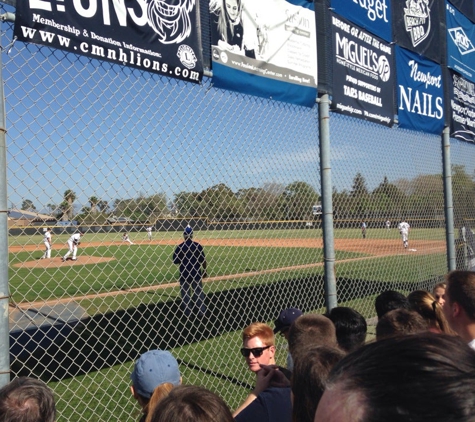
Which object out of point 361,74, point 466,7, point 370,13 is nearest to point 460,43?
point 466,7

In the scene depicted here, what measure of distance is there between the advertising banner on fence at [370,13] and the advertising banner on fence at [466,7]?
277 cm

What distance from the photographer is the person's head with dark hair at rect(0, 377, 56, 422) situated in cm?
170

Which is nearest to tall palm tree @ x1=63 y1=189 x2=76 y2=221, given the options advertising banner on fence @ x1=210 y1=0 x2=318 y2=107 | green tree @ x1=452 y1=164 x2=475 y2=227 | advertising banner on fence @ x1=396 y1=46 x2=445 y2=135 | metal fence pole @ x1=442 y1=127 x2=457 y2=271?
advertising banner on fence @ x1=210 y1=0 x2=318 y2=107

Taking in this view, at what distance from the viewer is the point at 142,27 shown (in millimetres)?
3301

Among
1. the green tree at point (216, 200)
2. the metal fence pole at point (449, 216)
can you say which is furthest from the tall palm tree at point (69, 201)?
the metal fence pole at point (449, 216)

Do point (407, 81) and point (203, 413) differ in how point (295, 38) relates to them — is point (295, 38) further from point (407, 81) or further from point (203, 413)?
point (203, 413)

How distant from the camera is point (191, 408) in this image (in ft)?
5.14

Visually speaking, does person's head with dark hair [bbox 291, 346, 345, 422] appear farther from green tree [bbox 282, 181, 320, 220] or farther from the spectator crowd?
green tree [bbox 282, 181, 320, 220]

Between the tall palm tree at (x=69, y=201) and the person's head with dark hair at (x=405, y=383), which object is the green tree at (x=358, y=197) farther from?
the person's head with dark hair at (x=405, y=383)

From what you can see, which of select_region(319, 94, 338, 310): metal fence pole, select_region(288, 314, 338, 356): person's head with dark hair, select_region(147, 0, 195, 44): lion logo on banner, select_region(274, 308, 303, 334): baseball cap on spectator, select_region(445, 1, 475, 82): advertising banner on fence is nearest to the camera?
→ select_region(288, 314, 338, 356): person's head with dark hair

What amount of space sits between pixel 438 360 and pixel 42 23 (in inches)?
110

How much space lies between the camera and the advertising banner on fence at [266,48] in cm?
393

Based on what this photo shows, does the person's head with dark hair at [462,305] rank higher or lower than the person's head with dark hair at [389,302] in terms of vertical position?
higher

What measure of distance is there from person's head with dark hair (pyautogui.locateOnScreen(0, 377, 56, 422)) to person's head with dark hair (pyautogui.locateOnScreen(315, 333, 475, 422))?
1381 mm
